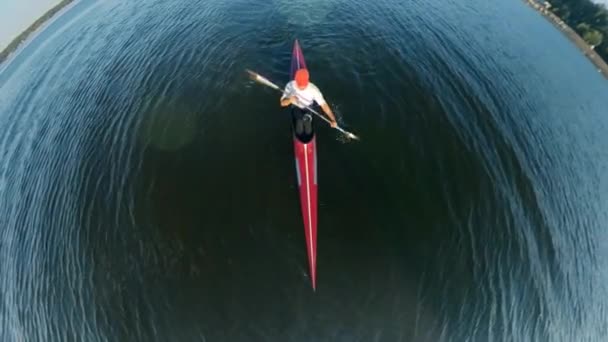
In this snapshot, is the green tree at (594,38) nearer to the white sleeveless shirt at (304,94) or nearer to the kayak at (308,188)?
the white sleeveless shirt at (304,94)

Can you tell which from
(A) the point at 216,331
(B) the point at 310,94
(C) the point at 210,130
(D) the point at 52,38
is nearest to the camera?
(A) the point at 216,331

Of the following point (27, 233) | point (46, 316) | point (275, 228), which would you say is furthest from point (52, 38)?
point (275, 228)

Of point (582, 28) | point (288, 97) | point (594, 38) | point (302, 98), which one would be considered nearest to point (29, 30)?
point (288, 97)

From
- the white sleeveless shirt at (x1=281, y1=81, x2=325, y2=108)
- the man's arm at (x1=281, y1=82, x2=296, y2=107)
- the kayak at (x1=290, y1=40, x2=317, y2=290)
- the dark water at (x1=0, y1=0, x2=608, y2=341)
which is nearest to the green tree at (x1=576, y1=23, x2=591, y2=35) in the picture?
the dark water at (x1=0, y1=0, x2=608, y2=341)

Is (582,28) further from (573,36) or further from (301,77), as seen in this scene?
(301,77)

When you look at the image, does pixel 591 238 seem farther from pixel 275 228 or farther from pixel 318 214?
pixel 275 228

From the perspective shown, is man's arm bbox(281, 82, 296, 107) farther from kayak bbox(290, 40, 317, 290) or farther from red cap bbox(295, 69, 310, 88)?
kayak bbox(290, 40, 317, 290)
